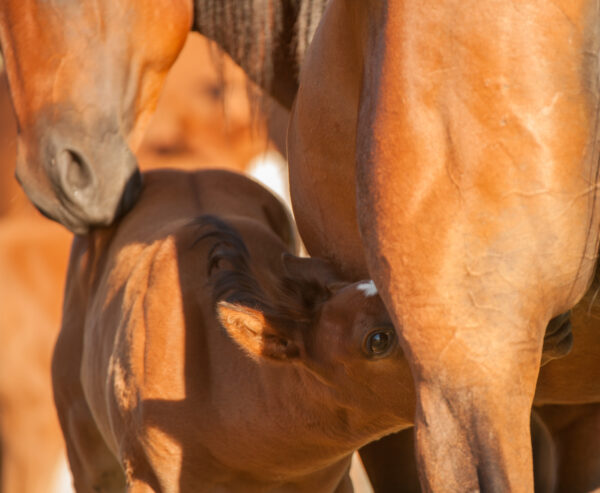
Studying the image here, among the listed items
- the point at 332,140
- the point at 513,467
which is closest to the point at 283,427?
the point at 332,140

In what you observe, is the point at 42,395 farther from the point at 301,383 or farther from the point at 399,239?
the point at 399,239

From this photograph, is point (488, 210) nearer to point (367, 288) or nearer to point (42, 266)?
point (367, 288)

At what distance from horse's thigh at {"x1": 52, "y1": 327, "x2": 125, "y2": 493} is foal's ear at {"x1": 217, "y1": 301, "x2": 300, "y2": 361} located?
0.78 m

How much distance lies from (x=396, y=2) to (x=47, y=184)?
3.38 feet

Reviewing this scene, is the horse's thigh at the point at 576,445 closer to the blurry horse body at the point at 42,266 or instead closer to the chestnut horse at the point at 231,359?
the chestnut horse at the point at 231,359

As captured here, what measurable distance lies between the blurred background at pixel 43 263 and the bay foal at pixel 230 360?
2239mm

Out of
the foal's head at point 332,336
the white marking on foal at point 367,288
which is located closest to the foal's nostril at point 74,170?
the foal's head at point 332,336

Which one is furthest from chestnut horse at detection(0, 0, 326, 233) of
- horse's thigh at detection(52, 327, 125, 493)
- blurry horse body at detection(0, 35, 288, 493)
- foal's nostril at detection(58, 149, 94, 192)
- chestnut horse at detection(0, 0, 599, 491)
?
blurry horse body at detection(0, 35, 288, 493)

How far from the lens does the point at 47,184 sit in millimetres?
1894

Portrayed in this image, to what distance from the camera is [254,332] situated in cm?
127

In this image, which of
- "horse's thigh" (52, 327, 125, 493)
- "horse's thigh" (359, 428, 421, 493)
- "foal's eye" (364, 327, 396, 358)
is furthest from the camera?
"horse's thigh" (52, 327, 125, 493)

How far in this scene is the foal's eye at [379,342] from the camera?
4.00 feet

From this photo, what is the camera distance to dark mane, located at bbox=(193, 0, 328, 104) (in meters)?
1.99

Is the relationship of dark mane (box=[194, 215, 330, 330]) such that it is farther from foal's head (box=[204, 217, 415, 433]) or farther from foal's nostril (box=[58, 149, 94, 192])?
foal's nostril (box=[58, 149, 94, 192])
